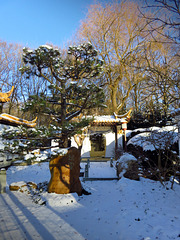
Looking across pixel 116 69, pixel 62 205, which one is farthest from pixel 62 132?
pixel 116 69

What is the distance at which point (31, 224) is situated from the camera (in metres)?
3.66

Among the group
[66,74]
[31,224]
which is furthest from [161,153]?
[31,224]

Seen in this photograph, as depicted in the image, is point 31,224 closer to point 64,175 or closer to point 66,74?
point 64,175

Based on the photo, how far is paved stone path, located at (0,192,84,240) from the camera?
10.5ft

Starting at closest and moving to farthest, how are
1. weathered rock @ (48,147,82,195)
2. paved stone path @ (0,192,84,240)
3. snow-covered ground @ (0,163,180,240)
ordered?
1. paved stone path @ (0,192,84,240)
2. snow-covered ground @ (0,163,180,240)
3. weathered rock @ (48,147,82,195)

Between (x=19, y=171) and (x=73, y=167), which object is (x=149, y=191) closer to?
(x=73, y=167)

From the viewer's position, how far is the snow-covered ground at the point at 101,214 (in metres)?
3.32

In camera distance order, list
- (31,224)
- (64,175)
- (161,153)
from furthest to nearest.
→ (161,153) → (64,175) → (31,224)

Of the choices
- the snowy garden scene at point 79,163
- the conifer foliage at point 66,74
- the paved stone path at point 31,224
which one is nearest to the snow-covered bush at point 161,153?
the snowy garden scene at point 79,163

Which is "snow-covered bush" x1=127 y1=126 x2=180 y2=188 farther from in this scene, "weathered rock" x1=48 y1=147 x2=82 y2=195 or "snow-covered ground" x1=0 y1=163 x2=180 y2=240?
"weathered rock" x1=48 y1=147 x2=82 y2=195

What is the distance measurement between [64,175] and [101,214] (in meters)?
1.88

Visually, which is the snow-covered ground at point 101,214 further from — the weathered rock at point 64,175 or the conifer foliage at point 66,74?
the conifer foliage at point 66,74

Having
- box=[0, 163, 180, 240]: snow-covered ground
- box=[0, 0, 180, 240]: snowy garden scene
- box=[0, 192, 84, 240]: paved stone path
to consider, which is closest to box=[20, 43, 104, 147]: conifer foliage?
box=[0, 0, 180, 240]: snowy garden scene

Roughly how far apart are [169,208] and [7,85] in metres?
16.9
